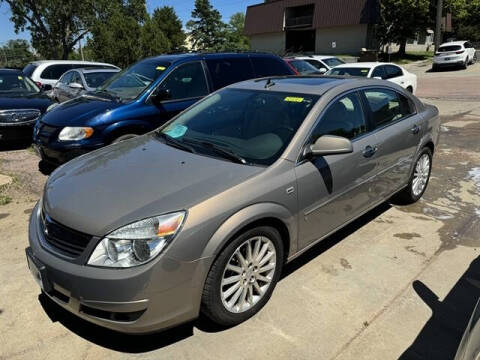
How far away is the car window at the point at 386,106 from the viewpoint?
159 inches

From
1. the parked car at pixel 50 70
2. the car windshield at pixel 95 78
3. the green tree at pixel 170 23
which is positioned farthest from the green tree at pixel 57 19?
the car windshield at pixel 95 78

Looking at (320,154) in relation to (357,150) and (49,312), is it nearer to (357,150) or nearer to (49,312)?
(357,150)

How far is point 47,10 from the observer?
32938 mm

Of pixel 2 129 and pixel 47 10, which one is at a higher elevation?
pixel 47 10

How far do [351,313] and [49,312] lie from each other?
2.22m

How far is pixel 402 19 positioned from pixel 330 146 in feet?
116

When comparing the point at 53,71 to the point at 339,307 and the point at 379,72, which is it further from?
the point at 339,307

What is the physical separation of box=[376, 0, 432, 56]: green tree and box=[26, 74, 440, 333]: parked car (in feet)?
106

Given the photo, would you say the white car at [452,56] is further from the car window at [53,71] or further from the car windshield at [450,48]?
the car window at [53,71]

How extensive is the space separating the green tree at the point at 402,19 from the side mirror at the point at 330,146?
1313 inches

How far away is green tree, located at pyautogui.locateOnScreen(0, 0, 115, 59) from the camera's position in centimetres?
3247

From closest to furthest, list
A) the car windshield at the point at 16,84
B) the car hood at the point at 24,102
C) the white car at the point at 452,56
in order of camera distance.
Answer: the car hood at the point at 24,102 → the car windshield at the point at 16,84 → the white car at the point at 452,56

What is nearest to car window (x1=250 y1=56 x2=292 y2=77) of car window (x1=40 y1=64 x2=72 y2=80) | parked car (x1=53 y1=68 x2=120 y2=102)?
parked car (x1=53 y1=68 x2=120 y2=102)

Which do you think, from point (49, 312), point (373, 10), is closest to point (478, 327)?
point (49, 312)
